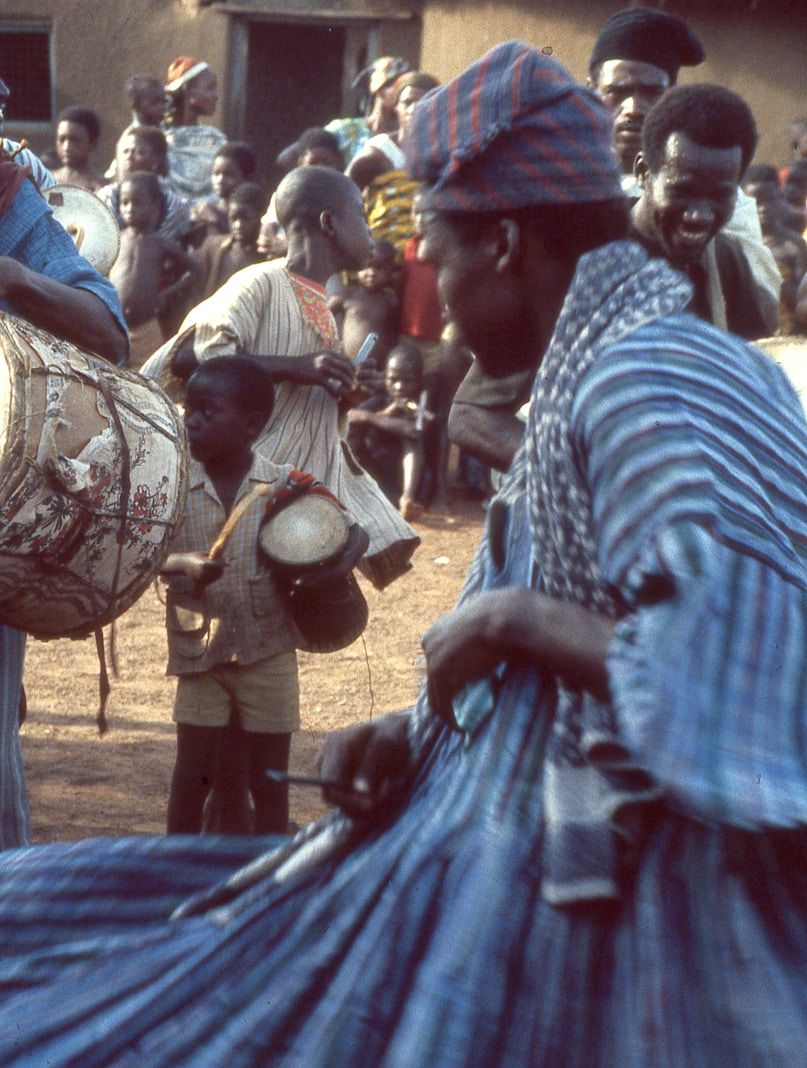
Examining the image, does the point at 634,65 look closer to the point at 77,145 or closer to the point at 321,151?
the point at 321,151

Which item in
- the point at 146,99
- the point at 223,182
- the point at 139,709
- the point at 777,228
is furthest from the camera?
the point at 146,99

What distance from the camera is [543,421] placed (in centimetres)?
160

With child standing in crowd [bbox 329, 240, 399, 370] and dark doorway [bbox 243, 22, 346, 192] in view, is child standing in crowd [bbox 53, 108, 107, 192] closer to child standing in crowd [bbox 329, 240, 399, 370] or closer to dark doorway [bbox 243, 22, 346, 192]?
child standing in crowd [bbox 329, 240, 399, 370]

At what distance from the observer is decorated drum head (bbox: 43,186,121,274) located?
22.6 feet

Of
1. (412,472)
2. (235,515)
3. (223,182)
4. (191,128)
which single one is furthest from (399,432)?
(235,515)

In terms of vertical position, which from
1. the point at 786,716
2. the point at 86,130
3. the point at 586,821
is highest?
the point at 86,130

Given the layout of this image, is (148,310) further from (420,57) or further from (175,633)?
(175,633)

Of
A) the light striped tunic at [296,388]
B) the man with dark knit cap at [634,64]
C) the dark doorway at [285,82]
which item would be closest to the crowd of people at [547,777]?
the light striped tunic at [296,388]

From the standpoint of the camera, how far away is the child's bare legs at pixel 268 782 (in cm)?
393

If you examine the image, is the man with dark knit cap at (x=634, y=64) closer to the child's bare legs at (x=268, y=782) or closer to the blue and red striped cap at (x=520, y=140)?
the child's bare legs at (x=268, y=782)

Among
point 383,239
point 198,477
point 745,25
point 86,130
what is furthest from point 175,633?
point 745,25

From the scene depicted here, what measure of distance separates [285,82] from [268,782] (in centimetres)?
1269

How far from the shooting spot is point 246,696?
391 centimetres

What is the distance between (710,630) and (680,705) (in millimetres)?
77
